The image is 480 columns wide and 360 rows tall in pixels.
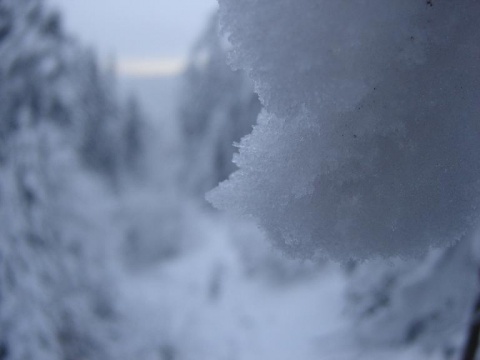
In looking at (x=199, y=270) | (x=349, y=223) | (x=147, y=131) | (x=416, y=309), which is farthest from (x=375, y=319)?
(x=147, y=131)

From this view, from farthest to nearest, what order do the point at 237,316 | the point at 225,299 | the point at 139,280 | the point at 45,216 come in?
the point at 139,280
the point at 225,299
the point at 237,316
the point at 45,216

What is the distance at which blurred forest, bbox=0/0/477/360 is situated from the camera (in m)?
4.11

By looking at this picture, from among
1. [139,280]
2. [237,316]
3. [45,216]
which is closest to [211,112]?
[139,280]

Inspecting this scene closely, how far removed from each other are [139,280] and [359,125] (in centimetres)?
1379

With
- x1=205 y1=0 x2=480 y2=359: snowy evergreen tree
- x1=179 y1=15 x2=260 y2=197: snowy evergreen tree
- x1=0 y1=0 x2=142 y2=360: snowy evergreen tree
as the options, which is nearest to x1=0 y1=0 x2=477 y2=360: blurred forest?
x1=0 y1=0 x2=142 y2=360: snowy evergreen tree

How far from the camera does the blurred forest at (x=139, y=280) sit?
13.5 feet

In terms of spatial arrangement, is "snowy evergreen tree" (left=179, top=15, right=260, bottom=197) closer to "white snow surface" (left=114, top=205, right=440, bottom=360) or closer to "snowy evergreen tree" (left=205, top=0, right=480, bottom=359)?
"white snow surface" (left=114, top=205, right=440, bottom=360)

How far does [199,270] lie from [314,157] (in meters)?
13.8

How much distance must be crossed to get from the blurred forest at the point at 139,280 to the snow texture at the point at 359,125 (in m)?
0.14

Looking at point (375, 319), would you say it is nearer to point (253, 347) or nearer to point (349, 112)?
point (253, 347)

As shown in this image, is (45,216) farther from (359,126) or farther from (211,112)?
(211,112)

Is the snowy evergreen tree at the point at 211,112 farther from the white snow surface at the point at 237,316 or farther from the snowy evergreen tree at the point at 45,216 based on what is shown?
the snowy evergreen tree at the point at 45,216

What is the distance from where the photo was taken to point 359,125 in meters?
0.79

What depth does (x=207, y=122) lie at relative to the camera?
26391mm
